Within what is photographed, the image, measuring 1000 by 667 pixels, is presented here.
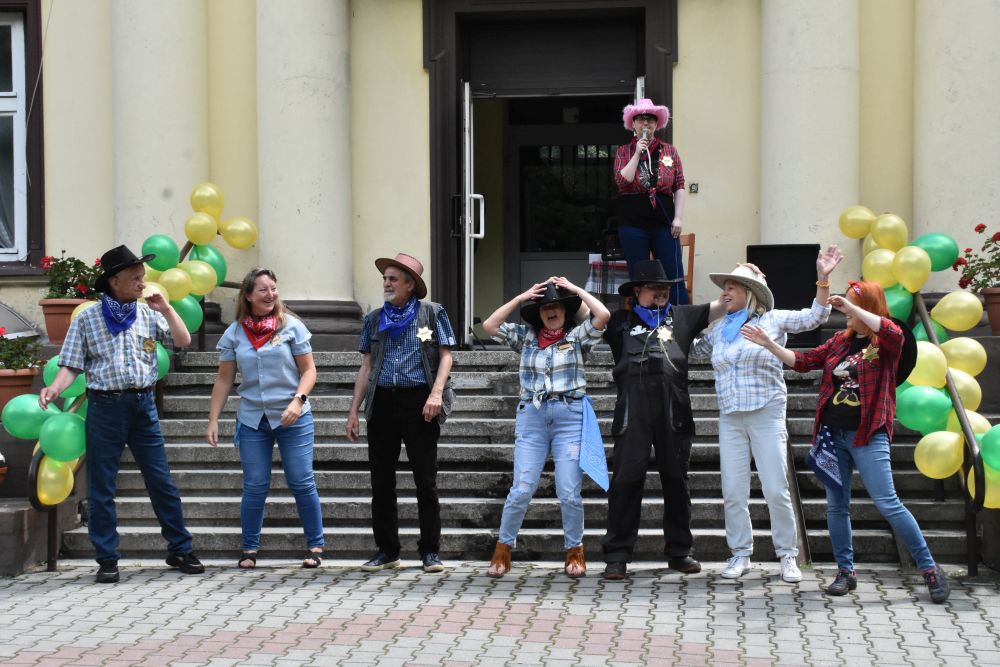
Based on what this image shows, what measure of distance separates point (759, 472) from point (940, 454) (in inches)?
37.3

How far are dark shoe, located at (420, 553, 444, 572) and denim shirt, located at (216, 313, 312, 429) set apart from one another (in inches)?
42.2

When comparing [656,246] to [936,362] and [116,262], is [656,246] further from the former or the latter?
[116,262]

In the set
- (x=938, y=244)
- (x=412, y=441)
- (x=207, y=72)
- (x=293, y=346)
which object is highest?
(x=207, y=72)

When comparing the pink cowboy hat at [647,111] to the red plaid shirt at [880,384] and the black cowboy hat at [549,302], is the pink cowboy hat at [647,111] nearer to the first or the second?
the black cowboy hat at [549,302]

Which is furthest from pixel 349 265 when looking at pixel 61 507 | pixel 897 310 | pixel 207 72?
pixel 897 310

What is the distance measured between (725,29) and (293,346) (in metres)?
5.29

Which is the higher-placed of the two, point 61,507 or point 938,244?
point 938,244

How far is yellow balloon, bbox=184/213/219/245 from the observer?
10.5 metres

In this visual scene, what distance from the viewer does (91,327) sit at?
787 cm

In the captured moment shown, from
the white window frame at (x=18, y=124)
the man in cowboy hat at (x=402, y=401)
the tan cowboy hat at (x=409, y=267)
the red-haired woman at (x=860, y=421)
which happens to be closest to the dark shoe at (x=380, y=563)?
the man in cowboy hat at (x=402, y=401)

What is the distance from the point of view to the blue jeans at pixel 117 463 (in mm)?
7809

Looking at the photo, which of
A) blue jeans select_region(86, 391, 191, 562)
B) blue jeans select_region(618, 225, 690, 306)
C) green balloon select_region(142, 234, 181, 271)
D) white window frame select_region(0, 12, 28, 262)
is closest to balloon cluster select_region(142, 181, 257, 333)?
green balloon select_region(142, 234, 181, 271)

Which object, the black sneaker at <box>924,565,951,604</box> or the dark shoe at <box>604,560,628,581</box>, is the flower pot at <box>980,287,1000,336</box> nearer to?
the black sneaker at <box>924,565,951,604</box>

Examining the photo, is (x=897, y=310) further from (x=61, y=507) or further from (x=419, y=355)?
(x=61, y=507)
